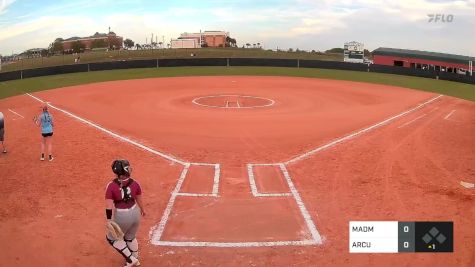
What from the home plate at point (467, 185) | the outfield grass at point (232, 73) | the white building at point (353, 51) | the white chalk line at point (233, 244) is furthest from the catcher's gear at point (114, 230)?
the white building at point (353, 51)

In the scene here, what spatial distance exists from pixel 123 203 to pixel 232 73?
3737 centimetres

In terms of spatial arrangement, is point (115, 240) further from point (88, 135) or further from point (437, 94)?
point (437, 94)

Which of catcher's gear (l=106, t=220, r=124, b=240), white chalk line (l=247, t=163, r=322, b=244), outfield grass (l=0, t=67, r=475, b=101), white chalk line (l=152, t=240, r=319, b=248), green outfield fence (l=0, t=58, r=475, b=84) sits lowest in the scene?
white chalk line (l=152, t=240, r=319, b=248)

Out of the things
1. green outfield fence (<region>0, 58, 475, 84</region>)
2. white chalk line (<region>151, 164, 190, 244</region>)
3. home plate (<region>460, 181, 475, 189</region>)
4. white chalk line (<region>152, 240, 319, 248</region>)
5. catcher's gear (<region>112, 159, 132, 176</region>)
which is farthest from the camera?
green outfield fence (<region>0, 58, 475, 84</region>)

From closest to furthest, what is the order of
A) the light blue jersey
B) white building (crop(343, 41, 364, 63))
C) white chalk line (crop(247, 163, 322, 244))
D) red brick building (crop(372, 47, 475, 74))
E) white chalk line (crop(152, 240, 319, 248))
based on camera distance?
1. white chalk line (crop(152, 240, 319, 248))
2. white chalk line (crop(247, 163, 322, 244))
3. the light blue jersey
4. red brick building (crop(372, 47, 475, 74))
5. white building (crop(343, 41, 364, 63))

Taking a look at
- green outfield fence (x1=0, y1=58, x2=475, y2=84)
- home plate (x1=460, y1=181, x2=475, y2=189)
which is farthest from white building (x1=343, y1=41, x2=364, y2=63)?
home plate (x1=460, y1=181, x2=475, y2=189)

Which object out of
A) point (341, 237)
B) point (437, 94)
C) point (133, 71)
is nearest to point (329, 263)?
point (341, 237)

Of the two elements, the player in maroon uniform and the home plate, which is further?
the home plate

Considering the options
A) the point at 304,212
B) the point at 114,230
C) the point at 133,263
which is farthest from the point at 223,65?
the point at 114,230

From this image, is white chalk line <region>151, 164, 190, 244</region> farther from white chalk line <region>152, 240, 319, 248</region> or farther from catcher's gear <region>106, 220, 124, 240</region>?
catcher's gear <region>106, 220, 124, 240</region>

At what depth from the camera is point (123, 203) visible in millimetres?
6941

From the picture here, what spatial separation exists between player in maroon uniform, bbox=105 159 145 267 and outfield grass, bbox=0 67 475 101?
91.3 feet

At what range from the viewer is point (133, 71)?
4534cm

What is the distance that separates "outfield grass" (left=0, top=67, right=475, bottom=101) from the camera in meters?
34.0
